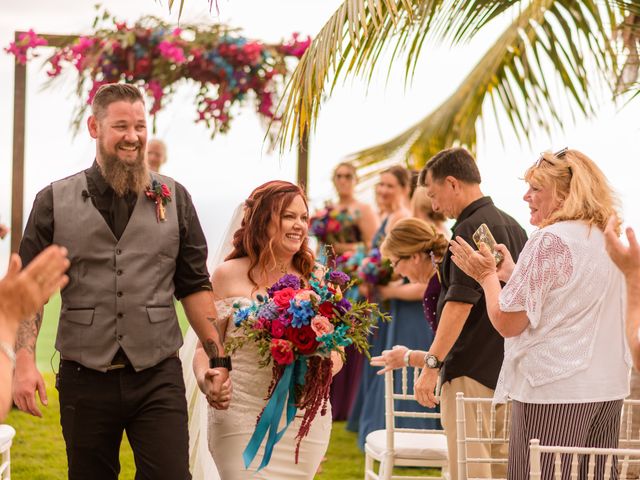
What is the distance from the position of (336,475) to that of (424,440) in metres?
1.70

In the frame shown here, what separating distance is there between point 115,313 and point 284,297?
2.06 feet

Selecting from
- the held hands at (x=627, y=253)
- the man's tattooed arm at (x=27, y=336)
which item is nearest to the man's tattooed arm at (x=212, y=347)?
the man's tattooed arm at (x=27, y=336)

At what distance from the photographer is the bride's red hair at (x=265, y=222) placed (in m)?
4.43

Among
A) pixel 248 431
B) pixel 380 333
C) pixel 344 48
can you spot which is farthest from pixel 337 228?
pixel 248 431

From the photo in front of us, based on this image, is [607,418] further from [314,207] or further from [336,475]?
[314,207]

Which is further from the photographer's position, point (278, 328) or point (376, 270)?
point (376, 270)

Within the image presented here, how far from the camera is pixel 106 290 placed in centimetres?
379

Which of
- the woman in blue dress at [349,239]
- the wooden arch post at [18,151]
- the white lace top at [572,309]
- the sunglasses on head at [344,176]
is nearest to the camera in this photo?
the white lace top at [572,309]

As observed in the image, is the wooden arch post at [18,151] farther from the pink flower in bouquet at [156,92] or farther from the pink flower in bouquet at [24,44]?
the pink flower in bouquet at [156,92]

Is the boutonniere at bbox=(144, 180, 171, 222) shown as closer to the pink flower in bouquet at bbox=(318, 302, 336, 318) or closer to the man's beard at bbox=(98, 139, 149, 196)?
the man's beard at bbox=(98, 139, 149, 196)

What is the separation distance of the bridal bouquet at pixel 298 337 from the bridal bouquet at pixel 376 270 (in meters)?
3.21

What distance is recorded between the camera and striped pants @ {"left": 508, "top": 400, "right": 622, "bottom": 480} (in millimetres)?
3461

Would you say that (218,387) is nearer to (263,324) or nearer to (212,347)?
(212,347)

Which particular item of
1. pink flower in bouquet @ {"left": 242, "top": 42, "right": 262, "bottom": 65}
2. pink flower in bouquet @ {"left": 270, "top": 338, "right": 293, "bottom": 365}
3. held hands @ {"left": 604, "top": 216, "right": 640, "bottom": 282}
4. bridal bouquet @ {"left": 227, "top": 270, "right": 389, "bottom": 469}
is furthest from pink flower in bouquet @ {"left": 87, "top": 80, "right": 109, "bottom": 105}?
held hands @ {"left": 604, "top": 216, "right": 640, "bottom": 282}
